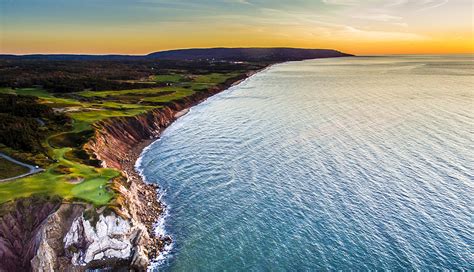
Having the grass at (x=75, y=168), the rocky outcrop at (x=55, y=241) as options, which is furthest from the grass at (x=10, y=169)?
the rocky outcrop at (x=55, y=241)

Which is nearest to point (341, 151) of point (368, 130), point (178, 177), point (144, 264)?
point (368, 130)

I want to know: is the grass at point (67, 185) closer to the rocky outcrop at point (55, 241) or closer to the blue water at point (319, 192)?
the rocky outcrop at point (55, 241)

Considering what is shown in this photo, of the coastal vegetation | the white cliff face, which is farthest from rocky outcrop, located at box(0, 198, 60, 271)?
the white cliff face

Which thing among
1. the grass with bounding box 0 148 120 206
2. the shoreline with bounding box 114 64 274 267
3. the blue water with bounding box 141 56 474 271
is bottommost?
the shoreline with bounding box 114 64 274 267

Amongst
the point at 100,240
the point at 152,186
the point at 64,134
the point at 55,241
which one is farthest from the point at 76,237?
the point at 64,134

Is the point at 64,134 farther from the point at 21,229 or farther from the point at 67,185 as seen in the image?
the point at 21,229

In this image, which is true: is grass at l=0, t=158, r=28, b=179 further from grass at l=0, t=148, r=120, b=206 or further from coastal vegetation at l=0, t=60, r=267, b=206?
grass at l=0, t=148, r=120, b=206

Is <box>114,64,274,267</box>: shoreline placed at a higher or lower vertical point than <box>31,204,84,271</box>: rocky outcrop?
lower

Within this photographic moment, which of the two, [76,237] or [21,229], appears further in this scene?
[21,229]
